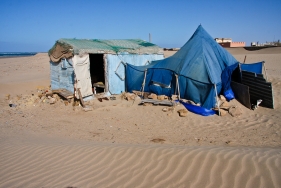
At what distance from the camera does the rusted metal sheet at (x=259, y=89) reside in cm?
875

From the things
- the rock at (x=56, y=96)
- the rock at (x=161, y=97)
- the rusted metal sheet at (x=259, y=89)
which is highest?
the rusted metal sheet at (x=259, y=89)

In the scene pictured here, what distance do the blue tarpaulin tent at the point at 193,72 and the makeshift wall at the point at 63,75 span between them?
2.93 metres

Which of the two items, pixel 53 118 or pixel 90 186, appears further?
pixel 53 118

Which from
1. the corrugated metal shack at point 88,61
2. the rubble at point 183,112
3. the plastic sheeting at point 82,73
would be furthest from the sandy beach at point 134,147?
the corrugated metal shack at point 88,61

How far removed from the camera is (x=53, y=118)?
8.58m

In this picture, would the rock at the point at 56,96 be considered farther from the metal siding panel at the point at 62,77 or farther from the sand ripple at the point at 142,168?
the sand ripple at the point at 142,168

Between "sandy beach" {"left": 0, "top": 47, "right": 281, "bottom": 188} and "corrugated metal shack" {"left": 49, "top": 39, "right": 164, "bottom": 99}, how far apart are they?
1340 millimetres

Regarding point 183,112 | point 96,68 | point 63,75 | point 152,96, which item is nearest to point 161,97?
point 152,96

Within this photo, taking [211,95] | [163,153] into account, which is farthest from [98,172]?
[211,95]

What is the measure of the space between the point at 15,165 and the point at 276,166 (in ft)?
15.4

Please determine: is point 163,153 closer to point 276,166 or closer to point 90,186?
point 90,186

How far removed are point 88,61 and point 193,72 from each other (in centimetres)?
490

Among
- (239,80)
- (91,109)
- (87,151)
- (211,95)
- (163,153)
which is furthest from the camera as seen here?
(239,80)

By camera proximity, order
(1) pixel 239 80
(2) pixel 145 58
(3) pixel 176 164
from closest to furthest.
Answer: (3) pixel 176 164, (1) pixel 239 80, (2) pixel 145 58
